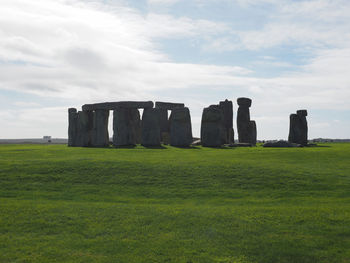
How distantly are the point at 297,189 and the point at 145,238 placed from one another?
6.93 metres

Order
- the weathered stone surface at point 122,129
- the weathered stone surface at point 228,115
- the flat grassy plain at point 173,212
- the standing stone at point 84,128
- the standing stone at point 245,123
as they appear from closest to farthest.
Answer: the flat grassy plain at point 173,212 < the weathered stone surface at point 122,129 < the standing stone at point 84,128 < the standing stone at point 245,123 < the weathered stone surface at point 228,115

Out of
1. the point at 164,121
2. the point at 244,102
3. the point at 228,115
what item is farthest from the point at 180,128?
the point at 228,115

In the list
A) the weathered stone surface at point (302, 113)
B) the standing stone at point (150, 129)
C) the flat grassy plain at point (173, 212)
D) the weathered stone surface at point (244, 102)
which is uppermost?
the weathered stone surface at point (244, 102)

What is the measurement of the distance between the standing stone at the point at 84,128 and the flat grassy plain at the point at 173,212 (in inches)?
653

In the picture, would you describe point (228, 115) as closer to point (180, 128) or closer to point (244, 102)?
point (244, 102)

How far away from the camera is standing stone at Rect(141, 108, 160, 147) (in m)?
30.5

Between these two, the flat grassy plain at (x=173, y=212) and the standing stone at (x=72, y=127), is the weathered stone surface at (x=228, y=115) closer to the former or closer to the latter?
the standing stone at (x=72, y=127)

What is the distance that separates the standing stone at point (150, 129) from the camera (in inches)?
1201

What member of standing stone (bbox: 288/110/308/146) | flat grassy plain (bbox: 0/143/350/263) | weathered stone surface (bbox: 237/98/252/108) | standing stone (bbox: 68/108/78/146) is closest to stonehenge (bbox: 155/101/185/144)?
weathered stone surface (bbox: 237/98/252/108)

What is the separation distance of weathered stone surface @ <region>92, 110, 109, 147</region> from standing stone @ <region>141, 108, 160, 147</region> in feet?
13.2

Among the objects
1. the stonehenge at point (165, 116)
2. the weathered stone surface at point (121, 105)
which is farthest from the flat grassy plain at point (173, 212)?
the stonehenge at point (165, 116)

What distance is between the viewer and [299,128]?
3362 cm

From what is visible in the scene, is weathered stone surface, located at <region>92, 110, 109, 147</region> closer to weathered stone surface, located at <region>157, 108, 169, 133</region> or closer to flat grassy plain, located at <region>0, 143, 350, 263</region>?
weathered stone surface, located at <region>157, 108, 169, 133</region>

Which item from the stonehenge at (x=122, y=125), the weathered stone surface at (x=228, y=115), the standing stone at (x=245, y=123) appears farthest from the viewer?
the weathered stone surface at (x=228, y=115)
